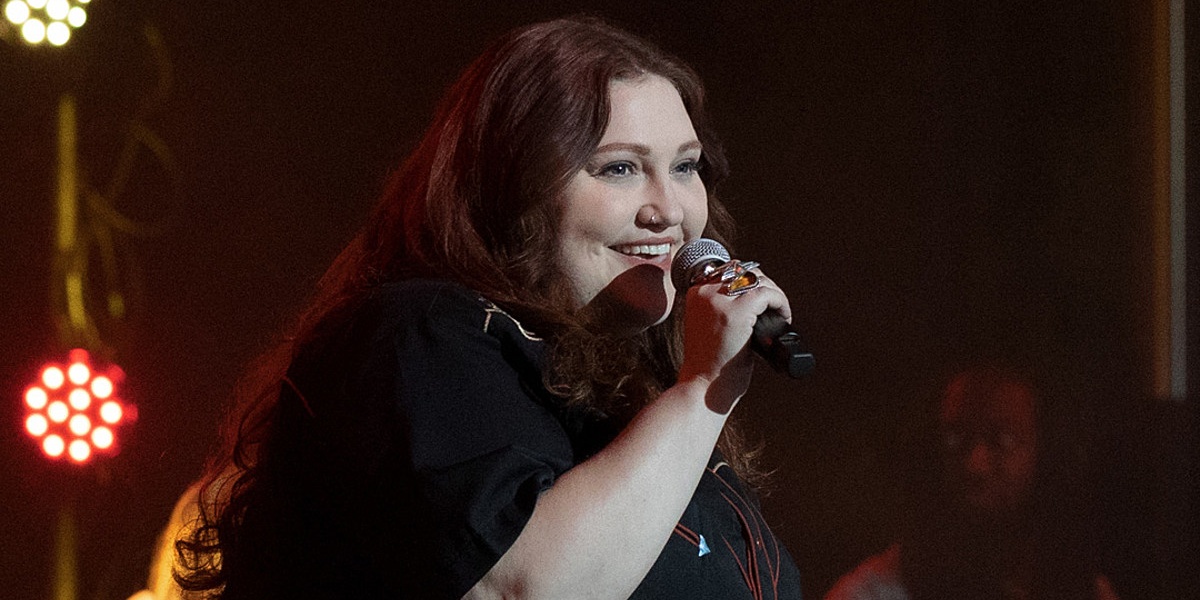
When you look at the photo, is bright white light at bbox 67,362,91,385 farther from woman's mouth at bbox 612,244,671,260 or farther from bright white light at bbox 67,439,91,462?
woman's mouth at bbox 612,244,671,260

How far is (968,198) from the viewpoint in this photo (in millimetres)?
2523

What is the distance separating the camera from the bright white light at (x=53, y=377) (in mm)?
2416

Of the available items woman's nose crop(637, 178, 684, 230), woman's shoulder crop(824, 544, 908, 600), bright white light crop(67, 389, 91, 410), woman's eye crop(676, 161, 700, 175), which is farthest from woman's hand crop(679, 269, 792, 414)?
bright white light crop(67, 389, 91, 410)

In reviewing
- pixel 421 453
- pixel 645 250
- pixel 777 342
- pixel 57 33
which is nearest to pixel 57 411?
pixel 57 33

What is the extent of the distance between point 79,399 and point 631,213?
1627 mm

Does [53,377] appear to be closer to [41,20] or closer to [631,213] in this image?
[41,20]

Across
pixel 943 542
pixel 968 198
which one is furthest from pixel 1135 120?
pixel 943 542

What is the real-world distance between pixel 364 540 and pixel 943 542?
189cm

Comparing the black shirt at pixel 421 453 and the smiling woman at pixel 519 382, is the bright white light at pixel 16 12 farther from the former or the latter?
the black shirt at pixel 421 453

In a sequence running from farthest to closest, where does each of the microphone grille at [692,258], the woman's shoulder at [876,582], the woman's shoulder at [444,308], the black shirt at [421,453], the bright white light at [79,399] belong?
the woman's shoulder at [876,582]
the bright white light at [79,399]
the microphone grille at [692,258]
the woman's shoulder at [444,308]
the black shirt at [421,453]

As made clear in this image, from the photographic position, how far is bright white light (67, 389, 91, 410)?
7.86ft

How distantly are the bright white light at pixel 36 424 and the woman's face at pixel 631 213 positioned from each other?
1.63 meters

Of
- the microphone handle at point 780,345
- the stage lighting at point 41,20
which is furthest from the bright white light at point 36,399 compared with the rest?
the microphone handle at point 780,345

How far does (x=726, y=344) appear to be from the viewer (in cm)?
103
